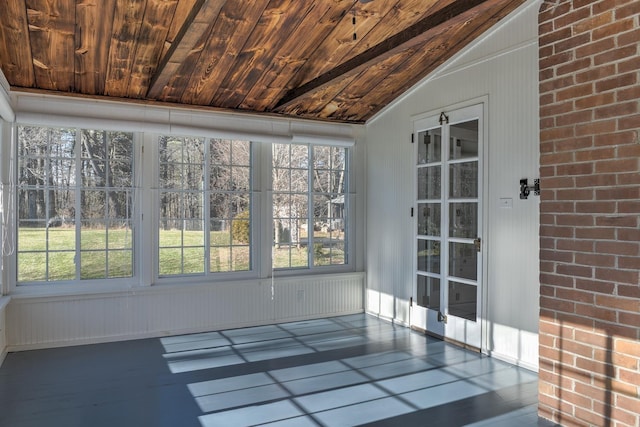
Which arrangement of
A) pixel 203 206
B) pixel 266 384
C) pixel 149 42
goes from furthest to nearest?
pixel 203 206
pixel 149 42
pixel 266 384

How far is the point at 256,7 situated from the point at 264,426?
3228mm

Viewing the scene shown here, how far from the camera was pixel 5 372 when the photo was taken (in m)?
4.12

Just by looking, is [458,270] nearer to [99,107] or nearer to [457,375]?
[457,375]

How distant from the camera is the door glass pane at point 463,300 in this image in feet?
15.8

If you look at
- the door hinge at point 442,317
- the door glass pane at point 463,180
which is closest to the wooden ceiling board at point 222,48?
the door glass pane at point 463,180

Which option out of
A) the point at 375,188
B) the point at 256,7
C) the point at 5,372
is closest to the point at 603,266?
the point at 256,7

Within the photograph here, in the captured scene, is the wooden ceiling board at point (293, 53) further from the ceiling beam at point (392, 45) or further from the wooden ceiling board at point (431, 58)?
the wooden ceiling board at point (431, 58)

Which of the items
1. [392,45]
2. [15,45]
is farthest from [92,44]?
[392,45]

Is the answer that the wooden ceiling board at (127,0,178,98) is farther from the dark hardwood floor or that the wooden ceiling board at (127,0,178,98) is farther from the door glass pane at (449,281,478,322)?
the door glass pane at (449,281,478,322)

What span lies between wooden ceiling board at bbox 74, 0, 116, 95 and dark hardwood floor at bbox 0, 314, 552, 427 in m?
2.76

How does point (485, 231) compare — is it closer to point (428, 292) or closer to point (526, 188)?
point (526, 188)

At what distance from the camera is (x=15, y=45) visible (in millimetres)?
3961

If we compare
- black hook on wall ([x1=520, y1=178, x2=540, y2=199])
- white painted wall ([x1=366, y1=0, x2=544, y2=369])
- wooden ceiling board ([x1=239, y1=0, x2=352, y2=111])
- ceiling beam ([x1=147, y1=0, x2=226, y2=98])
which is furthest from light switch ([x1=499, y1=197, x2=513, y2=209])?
ceiling beam ([x1=147, y1=0, x2=226, y2=98])

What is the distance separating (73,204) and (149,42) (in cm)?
205
